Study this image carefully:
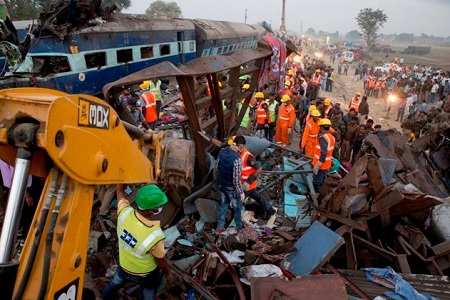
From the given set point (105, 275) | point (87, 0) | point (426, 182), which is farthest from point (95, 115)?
point (87, 0)

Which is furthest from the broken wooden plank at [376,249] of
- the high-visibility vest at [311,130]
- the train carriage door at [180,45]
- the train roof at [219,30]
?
the train roof at [219,30]

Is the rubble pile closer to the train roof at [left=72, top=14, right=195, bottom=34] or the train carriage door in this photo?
the train roof at [left=72, top=14, right=195, bottom=34]

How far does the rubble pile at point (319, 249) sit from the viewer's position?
13.0ft

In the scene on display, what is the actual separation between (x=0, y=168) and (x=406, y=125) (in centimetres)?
1211

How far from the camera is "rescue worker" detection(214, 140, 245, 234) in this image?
5.28 m

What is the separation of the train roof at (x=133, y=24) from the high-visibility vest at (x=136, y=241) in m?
6.52

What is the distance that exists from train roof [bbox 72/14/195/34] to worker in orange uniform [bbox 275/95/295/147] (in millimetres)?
4586

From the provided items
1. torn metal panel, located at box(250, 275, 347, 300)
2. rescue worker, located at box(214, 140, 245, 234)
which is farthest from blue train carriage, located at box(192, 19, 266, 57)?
torn metal panel, located at box(250, 275, 347, 300)

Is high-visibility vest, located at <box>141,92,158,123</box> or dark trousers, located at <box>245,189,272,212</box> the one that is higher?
high-visibility vest, located at <box>141,92,158,123</box>

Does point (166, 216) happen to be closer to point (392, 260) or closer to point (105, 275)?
point (105, 275)

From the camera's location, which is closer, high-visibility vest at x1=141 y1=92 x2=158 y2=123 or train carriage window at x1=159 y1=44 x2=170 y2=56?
high-visibility vest at x1=141 y1=92 x2=158 y2=123

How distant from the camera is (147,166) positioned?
8.58ft

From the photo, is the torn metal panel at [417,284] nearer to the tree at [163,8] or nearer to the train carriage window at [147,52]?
the train carriage window at [147,52]

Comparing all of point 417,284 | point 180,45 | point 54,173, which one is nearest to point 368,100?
point 180,45
